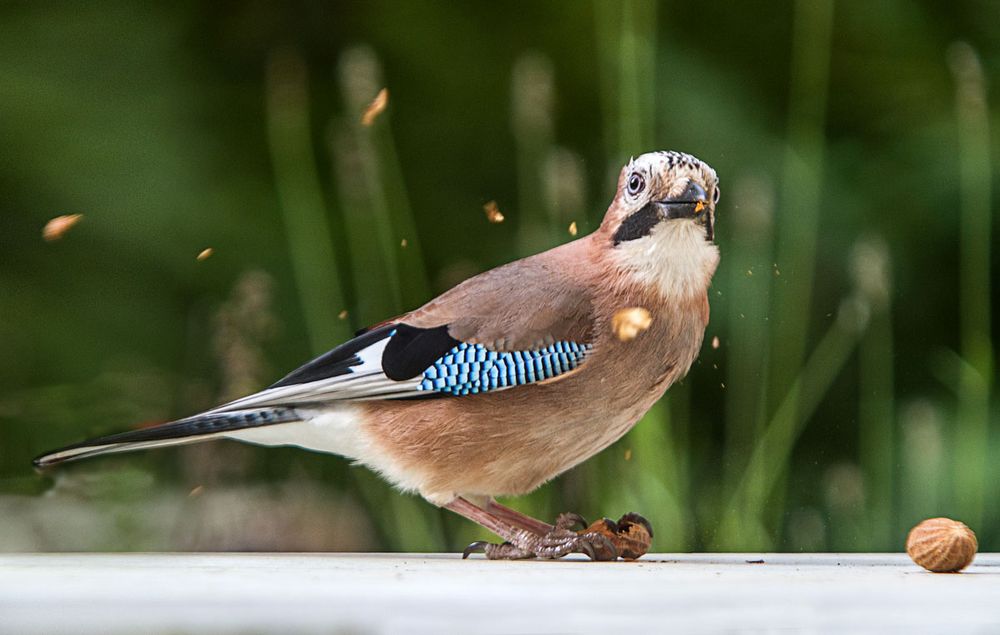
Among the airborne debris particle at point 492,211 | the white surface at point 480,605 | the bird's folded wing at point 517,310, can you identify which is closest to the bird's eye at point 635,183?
the bird's folded wing at point 517,310

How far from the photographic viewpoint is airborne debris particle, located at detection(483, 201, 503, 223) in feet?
9.45

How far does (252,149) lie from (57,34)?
524mm

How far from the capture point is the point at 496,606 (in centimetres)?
117

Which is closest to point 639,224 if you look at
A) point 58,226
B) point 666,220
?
point 666,220

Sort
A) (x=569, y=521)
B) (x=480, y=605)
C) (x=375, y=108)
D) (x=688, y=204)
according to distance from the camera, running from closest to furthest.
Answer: (x=480, y=605) < (x=688, y=204) < (x=569, y=521) < (x=375, y=108)

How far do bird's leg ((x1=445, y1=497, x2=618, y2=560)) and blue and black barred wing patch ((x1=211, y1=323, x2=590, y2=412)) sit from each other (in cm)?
19

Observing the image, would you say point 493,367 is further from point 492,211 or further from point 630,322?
point 492,211

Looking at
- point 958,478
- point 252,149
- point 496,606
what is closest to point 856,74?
point 958,478

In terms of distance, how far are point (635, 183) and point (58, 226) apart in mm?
1464

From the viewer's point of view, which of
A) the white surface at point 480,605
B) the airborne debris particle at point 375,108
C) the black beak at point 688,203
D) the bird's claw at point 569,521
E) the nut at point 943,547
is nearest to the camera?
the white surface at point 480,605

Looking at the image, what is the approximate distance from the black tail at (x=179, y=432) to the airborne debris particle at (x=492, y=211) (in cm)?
99

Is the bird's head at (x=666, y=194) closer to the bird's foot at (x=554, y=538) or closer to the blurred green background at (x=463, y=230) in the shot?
the bird's foot at (x=554, y=538)

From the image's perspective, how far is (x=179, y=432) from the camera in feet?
6.33

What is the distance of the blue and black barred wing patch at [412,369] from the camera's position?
189 cm
